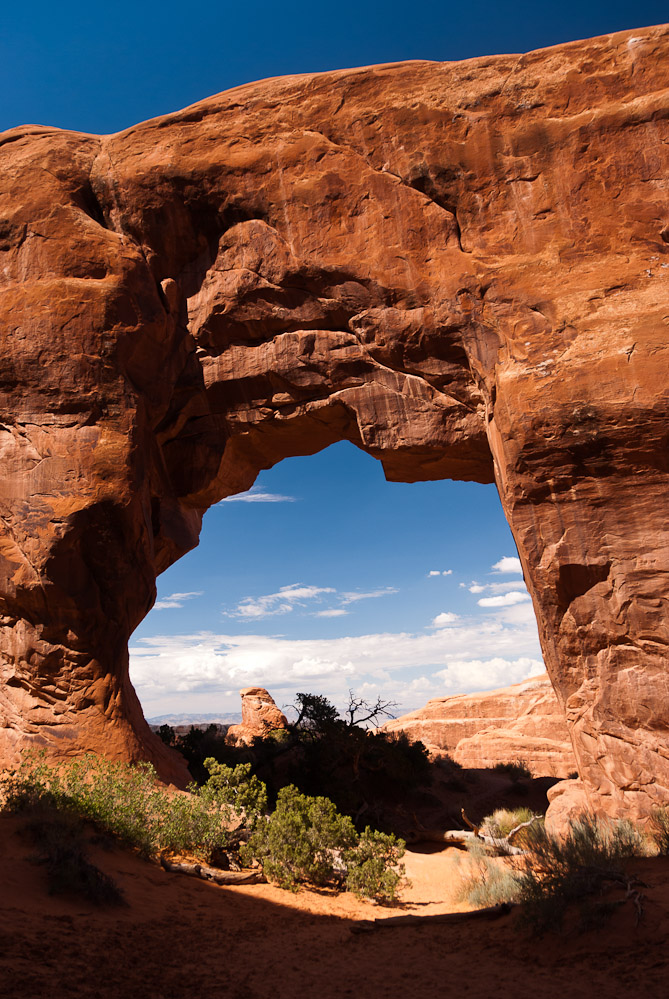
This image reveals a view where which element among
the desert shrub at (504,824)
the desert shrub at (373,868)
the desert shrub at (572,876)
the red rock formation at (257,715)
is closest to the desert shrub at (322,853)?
the desert shrub at (373,868)

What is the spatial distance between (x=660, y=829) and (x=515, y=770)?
1327 centimetres

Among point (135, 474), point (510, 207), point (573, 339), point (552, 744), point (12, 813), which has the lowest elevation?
point (552, 744)

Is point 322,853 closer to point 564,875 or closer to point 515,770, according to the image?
point 564,875

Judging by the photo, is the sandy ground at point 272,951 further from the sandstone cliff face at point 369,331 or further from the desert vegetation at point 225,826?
the sandstone cliff face at point 369,331

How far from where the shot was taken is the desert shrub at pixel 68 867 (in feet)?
21.2

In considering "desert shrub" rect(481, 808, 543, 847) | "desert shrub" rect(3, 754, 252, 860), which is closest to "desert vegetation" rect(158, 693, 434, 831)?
"desert shrub" rect(481, 808, 543, 847)

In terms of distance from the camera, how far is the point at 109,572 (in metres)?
11.9

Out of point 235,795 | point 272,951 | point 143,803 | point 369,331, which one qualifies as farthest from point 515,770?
point 272,951

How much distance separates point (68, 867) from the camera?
6547 millimetres

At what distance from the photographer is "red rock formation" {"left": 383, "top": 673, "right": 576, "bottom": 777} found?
2216 cm

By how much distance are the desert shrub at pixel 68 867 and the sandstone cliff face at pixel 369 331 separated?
3350mm

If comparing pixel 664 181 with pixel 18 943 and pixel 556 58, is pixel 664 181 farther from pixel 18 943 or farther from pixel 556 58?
pixel 18 943

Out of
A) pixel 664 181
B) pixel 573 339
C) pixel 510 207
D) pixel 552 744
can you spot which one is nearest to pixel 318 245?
pixel 510 207

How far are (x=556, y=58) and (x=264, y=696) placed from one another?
2330 centimetres
